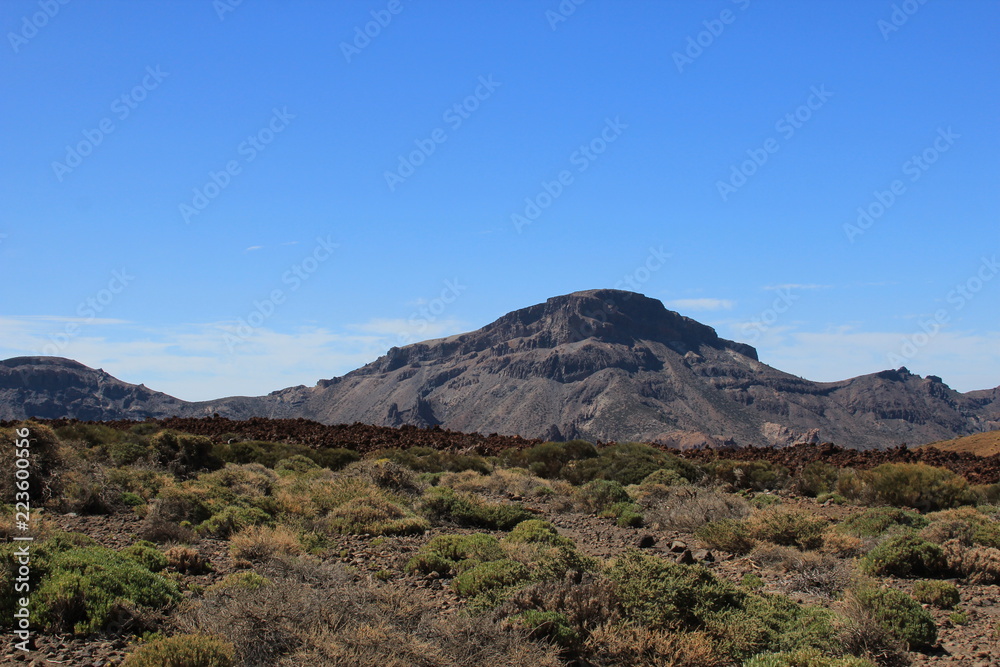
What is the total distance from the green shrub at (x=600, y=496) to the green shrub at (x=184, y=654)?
451 inches

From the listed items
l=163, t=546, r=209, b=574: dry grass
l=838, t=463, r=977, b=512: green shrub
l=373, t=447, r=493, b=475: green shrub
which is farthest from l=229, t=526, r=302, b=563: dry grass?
l=838, t=463, r=977, b=512: green shrub

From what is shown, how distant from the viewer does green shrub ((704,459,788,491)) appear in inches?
839

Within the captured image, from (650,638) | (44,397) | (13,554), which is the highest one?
(44,397)

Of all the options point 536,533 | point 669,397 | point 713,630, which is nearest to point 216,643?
Answer: point 713,630

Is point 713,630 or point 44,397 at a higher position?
point 44,397

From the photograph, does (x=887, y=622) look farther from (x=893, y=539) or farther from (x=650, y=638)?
(x=893, y=539)

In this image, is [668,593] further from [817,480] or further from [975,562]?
[817,480]

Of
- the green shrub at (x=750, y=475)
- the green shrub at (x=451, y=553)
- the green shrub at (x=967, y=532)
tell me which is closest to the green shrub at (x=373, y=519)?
the green shrub at (x=451, y=553)

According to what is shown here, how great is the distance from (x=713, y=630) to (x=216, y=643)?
4.83 meters

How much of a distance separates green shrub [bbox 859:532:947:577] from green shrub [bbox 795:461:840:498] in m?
9.06

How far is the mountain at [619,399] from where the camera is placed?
132250mm

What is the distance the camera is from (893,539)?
10.9 meters

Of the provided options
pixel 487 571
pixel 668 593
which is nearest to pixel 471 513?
pixel 487 571

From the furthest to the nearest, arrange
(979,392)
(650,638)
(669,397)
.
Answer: (979,392)
(669,397)
(650,638)
